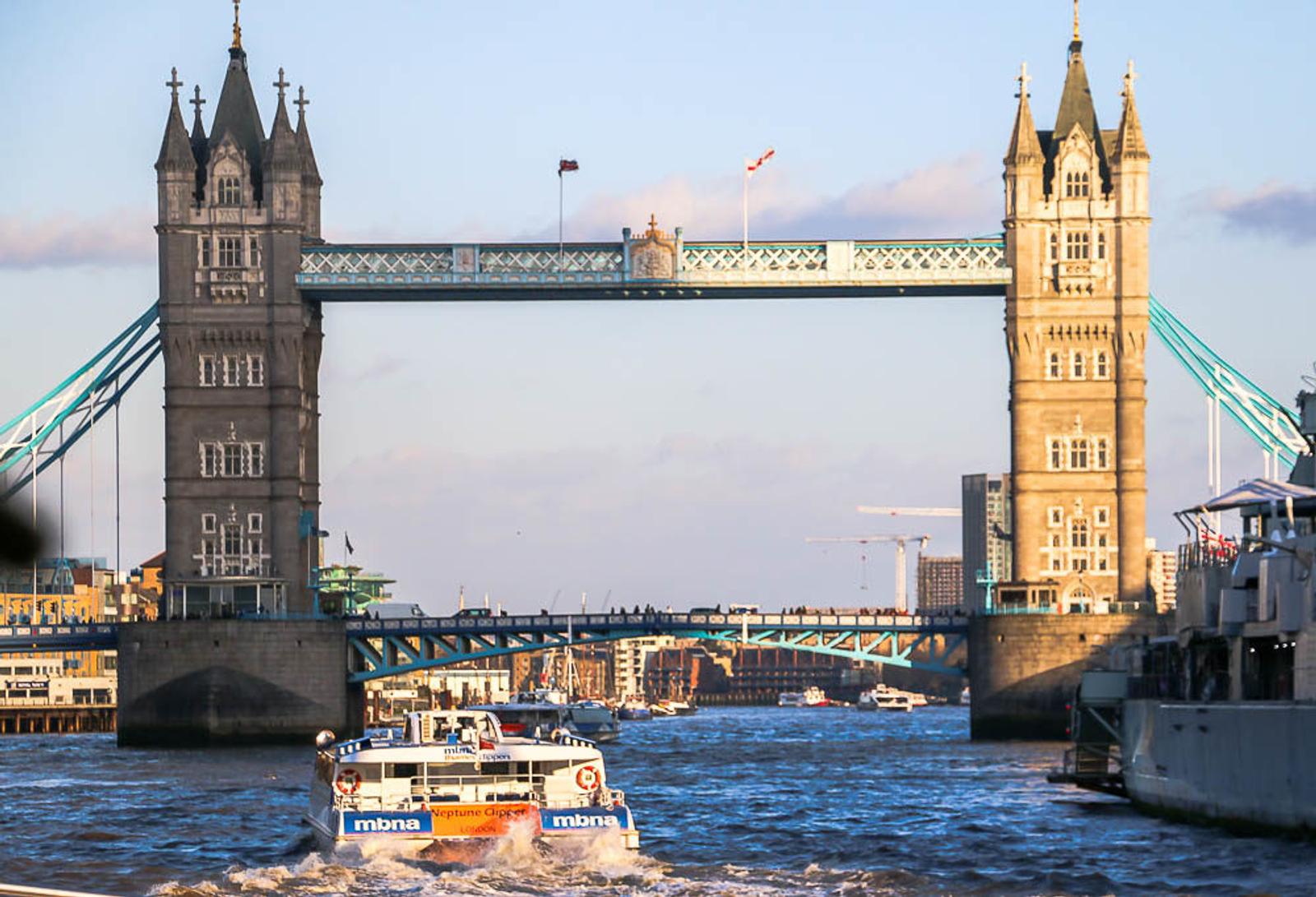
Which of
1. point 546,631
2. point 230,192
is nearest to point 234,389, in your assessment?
point 230,192

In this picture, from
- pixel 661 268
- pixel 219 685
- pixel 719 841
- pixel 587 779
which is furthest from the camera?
pixel 661 268

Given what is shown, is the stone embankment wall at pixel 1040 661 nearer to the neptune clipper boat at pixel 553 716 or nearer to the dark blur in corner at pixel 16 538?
the neptune clipper boat at pixel 553 716

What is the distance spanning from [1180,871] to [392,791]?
55.3ft

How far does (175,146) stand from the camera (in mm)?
136125

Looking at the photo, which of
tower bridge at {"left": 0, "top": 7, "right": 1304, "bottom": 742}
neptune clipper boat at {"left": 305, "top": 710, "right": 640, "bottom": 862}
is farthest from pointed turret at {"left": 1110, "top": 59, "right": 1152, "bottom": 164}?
neptune clipper boat at {"left": 305, "top": 710, "right": 640, "bottom": 862}

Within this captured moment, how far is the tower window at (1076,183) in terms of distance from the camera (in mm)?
134750

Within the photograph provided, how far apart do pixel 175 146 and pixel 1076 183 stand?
45.1m

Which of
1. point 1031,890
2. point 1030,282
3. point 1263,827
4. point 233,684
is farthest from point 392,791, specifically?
point 1030,282

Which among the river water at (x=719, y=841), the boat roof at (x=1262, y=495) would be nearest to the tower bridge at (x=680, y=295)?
the river water at (x=719, y=841)

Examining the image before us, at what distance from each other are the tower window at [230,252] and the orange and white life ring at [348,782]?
7994 centimetres

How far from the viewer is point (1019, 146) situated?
13488 centimetres

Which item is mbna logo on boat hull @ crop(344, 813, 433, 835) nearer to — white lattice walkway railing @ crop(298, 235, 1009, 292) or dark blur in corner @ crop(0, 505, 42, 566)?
white lattice walkway railing @ crop(298, 235, 1009, 292)

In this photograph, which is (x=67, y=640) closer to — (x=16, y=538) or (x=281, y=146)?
(x=16, y=538)

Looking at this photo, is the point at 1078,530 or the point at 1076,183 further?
the point at 1076,183
